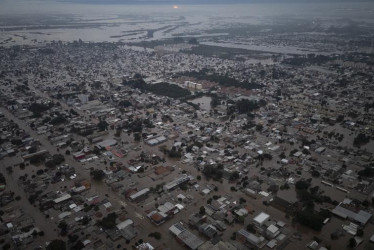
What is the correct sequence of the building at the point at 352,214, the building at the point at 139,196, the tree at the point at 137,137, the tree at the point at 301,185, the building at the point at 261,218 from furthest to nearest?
the tree at the point at 137,137 < the tree at the point at 301,185 < the building at the point at 139,196 < the building at the point at 352,214 < the building at the point at 261,218

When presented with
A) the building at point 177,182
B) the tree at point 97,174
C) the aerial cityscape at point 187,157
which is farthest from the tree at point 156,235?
the tree at point 97,174

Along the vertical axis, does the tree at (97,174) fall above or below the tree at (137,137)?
below

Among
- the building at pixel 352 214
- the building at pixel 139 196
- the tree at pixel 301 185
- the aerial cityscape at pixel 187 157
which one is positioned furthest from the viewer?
the tree at pixel 301 185

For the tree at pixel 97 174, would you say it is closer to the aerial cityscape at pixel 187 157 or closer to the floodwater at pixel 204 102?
the aerial cityscape at pixel 187 157

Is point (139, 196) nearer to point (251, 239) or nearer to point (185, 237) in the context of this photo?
point (185, 237)

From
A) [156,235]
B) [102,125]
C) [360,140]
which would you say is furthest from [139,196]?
[360,140]

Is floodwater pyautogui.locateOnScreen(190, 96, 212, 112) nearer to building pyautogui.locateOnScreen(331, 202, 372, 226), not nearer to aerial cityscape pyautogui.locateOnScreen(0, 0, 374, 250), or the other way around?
aerial cityscape pyautogui.locateOnScreen(0, 0, 374, 250)

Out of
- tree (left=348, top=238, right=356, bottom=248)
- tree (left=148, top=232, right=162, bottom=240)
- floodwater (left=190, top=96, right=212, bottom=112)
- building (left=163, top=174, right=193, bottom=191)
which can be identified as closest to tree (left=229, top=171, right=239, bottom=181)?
building (left=163, top=174, right=193, bottom=191)

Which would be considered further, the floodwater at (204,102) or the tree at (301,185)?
the floodwater at (204,102)

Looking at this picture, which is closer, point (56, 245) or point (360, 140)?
point (56, 245)
